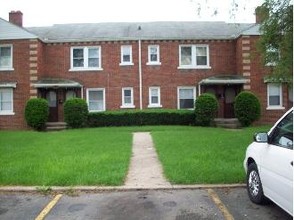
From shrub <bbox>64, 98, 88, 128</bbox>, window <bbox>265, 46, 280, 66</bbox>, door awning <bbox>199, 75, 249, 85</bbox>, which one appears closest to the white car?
window <bbox>265, 46, 280, 66</bbox>

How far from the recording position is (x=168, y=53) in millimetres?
28750

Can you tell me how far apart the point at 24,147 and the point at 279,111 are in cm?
1622

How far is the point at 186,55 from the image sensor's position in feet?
95.1

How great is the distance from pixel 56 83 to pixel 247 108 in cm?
1077

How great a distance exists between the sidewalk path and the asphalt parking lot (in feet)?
1.78

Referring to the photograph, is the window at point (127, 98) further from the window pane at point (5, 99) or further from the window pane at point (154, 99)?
the window pane at point (5, 99)

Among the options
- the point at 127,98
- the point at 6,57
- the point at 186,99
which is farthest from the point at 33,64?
the point at 186,99

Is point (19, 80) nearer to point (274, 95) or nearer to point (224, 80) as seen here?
point (224, 80)

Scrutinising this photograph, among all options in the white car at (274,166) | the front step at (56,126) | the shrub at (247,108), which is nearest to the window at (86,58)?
the front step at (56,126)

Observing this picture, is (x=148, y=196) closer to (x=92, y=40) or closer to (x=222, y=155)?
(x=222, y=155)

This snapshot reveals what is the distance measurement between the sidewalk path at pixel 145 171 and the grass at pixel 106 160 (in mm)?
175

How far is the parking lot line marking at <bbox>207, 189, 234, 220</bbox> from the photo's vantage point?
7.42 m

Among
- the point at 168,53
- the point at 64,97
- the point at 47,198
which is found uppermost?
the point at 168,53

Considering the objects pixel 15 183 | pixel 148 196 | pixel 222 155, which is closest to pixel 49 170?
pixel 15 183
